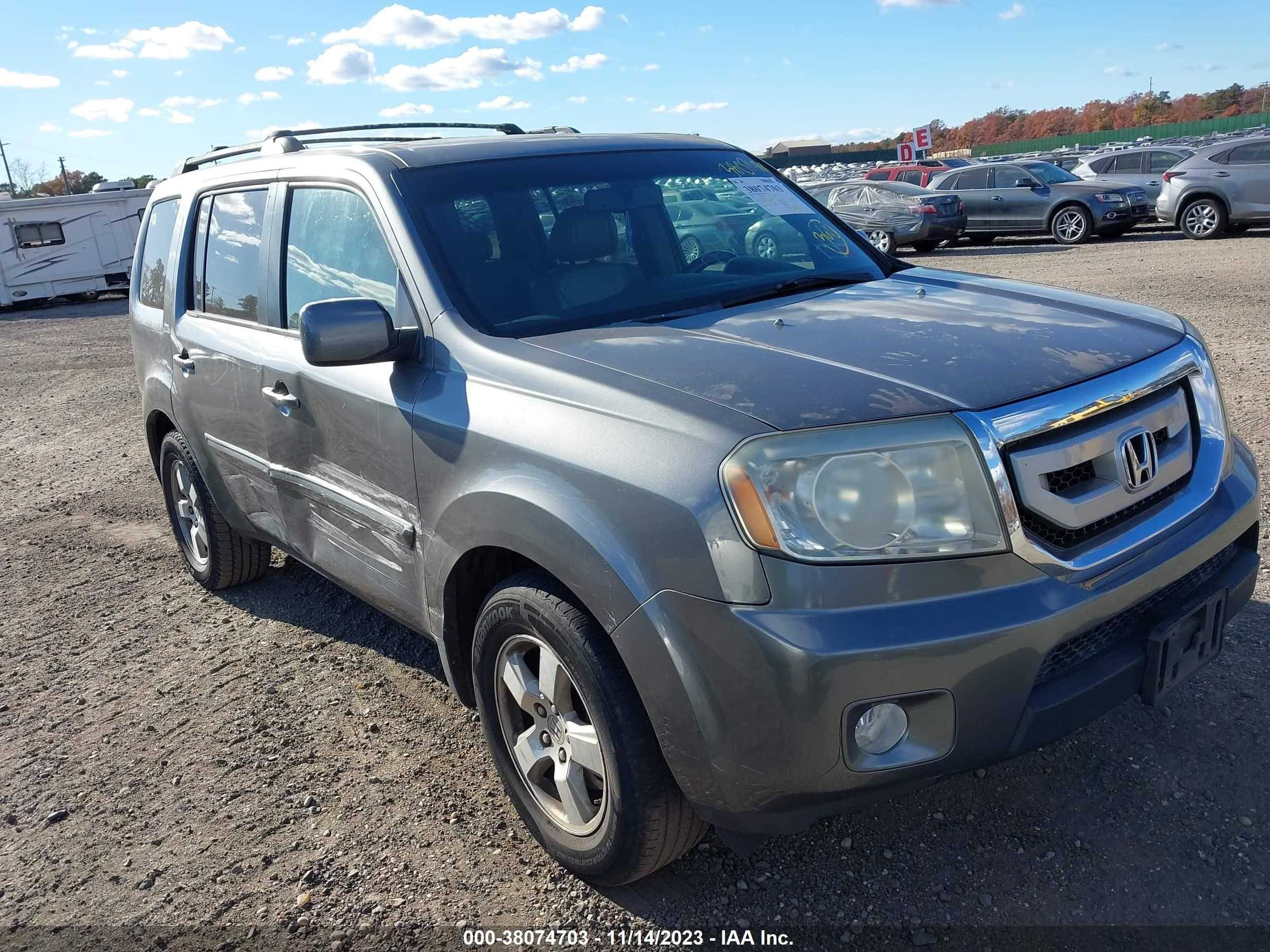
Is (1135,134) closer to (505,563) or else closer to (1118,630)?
(1118,630)

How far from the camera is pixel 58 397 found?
466 inches

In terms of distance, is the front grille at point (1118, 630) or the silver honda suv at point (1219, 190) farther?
the silver honda suv at point (1219, 190)

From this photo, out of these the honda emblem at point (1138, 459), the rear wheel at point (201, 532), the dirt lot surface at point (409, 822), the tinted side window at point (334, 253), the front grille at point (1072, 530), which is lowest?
the dirt lot surface at point (409, 822)

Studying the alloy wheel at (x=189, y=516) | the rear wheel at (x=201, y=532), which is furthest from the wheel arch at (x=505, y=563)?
the alloy wheel at (x=189, y=516)

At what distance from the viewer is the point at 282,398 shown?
351cm

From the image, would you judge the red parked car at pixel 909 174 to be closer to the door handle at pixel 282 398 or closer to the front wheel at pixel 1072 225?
the front wheel at pixel 1072 225

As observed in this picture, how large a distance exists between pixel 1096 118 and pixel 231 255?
338 ft

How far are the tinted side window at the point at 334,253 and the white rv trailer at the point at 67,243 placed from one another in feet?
70.9

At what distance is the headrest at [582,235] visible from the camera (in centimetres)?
321

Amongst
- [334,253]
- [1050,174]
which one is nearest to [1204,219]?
Result: [1050,174]

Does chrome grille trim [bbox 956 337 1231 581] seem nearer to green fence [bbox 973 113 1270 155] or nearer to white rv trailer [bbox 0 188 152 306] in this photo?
white rv trailer [bbox 0 188 152 306]

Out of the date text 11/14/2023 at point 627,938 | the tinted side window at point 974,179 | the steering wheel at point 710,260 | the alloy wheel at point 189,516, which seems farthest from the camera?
the tinted side window at point 974,179

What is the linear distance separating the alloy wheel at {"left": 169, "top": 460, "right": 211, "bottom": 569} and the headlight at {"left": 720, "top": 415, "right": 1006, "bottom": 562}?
353 centimetres

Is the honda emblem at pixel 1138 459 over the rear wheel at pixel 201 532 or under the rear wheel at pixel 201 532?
over
